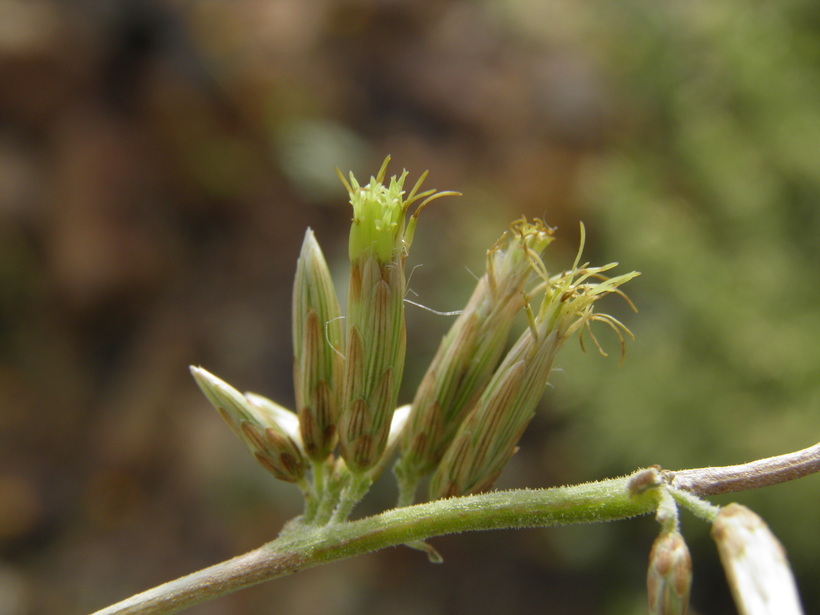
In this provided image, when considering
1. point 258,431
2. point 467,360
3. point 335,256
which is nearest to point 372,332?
point 467,360

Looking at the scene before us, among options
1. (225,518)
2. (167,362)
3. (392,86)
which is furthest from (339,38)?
(225,518)

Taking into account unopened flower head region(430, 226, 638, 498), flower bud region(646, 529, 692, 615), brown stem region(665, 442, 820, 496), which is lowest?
flower bud region(646, 529, 692, 615)

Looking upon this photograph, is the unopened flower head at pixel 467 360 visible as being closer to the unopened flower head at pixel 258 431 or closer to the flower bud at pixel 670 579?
the unopened flower head at pixel 258 431

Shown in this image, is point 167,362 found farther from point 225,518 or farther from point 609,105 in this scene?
point 609,105

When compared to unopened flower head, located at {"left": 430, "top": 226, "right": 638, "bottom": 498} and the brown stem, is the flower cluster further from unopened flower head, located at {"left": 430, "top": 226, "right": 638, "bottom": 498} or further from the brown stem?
the brown stem

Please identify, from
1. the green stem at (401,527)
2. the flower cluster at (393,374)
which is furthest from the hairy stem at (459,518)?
the flower cluster at (393,374)

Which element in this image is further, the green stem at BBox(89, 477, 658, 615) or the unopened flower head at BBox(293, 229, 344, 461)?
the unopened flower head at BBox(293, 229, 344, 461)

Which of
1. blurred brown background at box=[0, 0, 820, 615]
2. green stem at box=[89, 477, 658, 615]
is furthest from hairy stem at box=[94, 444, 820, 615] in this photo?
blurred brown background at box=[0, 0, 820, 615]
